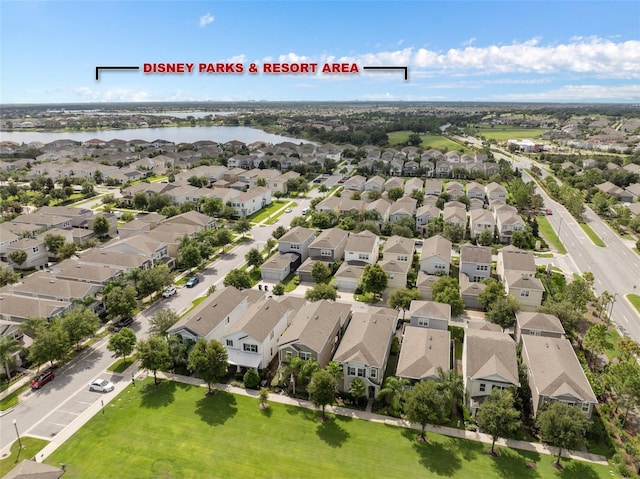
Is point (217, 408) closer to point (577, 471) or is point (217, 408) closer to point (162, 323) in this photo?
point (162, 323)

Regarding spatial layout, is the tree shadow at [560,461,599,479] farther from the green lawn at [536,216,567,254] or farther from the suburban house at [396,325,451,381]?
Result: the green lawn at [536,216,567,254]

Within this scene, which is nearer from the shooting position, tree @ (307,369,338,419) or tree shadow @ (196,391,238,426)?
tree @ (307,369,338,419)

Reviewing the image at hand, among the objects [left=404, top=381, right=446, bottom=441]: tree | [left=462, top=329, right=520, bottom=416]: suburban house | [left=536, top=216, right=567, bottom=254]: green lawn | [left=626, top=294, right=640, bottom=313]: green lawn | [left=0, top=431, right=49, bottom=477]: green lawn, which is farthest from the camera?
[left=536, top=216, right=567, bottom=254]: green lawn

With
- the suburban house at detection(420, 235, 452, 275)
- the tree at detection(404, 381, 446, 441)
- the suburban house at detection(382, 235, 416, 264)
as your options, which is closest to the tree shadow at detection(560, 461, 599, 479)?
the tree at detection(404, 381, 446, 441)

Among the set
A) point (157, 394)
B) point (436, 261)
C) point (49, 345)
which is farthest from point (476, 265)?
point (49, 345)

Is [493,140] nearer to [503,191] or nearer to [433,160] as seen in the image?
[433,160]

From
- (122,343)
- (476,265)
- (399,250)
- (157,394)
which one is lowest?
(157,394)
